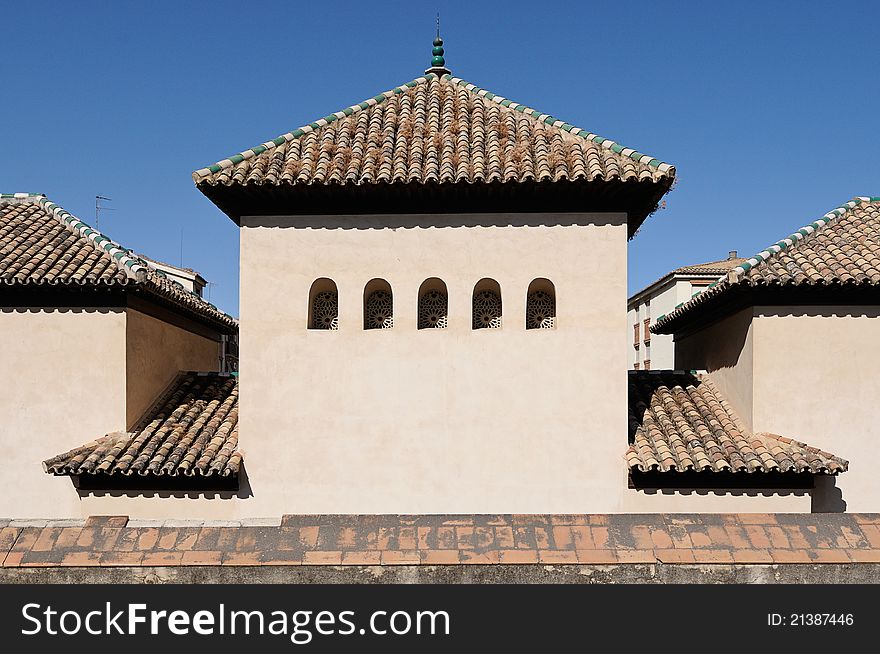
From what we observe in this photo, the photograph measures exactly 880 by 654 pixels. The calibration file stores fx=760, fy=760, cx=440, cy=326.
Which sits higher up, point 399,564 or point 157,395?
point 157,395

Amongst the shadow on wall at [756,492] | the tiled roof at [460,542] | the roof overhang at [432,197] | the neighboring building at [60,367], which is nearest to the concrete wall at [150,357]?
the neighboring building at [60,367]

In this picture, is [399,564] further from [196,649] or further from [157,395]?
[157,395]

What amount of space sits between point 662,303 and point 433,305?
2454cm

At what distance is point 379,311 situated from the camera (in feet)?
31.6

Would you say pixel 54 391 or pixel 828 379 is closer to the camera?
pixel 828 379

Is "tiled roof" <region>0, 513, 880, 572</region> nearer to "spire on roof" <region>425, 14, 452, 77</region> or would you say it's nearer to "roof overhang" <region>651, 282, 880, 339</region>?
"roof overhang" <region>651, 282, 880, 339</region>

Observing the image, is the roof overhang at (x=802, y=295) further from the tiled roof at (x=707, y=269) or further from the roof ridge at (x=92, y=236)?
the tiled roof at (x=707, y=269)

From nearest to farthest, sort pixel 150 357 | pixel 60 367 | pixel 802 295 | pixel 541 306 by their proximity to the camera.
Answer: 1. pixel 541 306
2. pixel 802 295
3. pixel 60 367
4. pixel 150 357

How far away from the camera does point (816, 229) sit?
1106 cm

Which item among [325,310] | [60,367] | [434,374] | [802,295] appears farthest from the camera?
[60,367]

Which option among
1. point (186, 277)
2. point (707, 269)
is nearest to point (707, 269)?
point (707, 269)

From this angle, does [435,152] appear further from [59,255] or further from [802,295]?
[59,255]

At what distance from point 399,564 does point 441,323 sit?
450 centimetres

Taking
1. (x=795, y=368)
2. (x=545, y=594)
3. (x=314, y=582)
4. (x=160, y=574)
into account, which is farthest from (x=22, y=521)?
(x=795, y=368)
